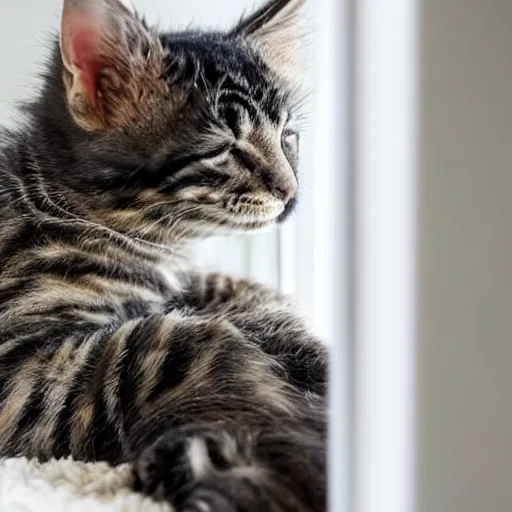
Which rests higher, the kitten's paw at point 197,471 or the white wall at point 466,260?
the white wall at point 466,260

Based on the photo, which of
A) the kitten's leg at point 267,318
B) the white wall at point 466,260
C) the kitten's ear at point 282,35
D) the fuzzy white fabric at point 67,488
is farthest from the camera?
the kitten's ear at point 282,35

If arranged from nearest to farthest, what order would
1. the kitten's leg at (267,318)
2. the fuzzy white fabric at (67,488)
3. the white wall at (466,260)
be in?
the white wall at (466,260)
the fuzzy white fabric at (67,488)
the kitten's leg at (267,318)

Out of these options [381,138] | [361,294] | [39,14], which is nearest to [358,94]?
[381,138]

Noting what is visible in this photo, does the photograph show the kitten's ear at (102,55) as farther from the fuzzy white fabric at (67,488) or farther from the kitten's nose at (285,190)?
the fuzzy white fabric at (67,488)

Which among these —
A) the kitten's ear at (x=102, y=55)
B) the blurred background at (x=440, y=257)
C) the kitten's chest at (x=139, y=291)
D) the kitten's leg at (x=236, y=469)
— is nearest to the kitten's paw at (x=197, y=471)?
the kitten's leg at (x=236, y=469)

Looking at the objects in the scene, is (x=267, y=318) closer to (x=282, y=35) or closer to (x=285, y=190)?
(x=285, y=190)

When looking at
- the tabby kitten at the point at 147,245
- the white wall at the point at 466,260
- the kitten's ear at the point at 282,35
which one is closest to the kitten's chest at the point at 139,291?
the tabby kitten at the point at 147,245

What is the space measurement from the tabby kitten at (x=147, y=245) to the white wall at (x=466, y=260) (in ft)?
0.49

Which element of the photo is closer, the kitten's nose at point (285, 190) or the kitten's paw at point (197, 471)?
the kitten's paw at point (197, 471)

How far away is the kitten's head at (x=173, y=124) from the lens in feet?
2.64

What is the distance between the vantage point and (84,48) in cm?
82

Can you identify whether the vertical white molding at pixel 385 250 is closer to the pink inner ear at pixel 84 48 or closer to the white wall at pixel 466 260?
the white wall at pixel 466 260

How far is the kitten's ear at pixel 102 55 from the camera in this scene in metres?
0.80

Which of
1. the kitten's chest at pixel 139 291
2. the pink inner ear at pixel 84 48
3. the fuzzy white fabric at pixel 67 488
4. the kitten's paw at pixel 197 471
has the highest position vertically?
the pink inner ear at pixel 84 48
